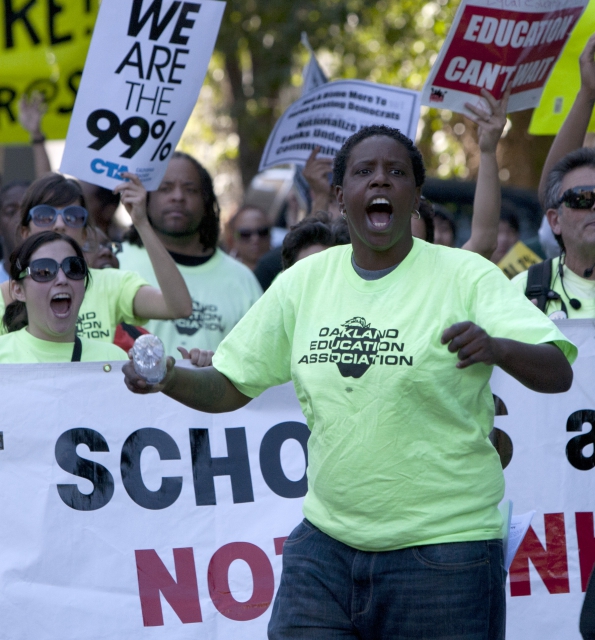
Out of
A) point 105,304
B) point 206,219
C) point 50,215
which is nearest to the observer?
point 105,304

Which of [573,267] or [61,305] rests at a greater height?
[573,267]

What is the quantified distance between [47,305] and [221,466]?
942 mm

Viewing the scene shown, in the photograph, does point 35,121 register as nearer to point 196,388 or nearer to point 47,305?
point 47,305

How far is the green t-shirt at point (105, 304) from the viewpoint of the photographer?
472cm

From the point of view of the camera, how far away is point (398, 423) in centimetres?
269

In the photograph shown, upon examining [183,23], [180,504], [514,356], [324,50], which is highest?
[324,50]

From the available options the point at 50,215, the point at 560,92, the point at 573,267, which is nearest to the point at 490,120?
the point at 573,267

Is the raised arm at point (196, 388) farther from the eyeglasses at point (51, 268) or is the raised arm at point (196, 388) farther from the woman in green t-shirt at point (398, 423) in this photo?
the eyeglasses at point (51, 268)

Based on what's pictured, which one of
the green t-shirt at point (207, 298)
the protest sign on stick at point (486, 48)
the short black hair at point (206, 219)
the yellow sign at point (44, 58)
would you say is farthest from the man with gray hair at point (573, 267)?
the yellow sign at point (44, 58)

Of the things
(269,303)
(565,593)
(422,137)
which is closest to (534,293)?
(565,593)

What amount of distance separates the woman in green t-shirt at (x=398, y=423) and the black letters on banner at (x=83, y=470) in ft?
5.09

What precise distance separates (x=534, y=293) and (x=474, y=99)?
47.4 inches

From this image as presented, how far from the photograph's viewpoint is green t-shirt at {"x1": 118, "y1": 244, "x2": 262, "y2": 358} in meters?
5.25

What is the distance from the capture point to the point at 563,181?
4.42 metres
